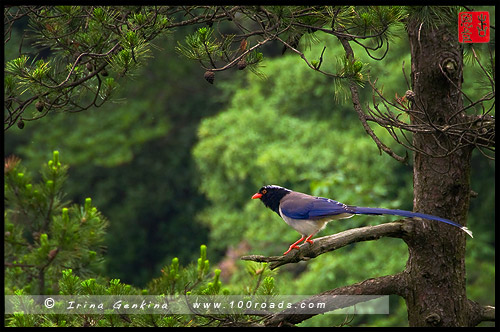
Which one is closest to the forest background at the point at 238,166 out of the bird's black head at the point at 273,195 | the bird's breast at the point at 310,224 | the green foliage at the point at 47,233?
the green foliage at the point at 47,233

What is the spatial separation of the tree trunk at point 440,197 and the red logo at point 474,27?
17 cm

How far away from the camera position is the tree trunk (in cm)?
387

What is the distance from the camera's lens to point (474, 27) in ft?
12.0

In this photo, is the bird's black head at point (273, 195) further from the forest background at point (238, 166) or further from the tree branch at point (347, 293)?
the tree branch at point (347, 293)

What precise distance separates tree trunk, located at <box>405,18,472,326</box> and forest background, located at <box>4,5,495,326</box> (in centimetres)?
85

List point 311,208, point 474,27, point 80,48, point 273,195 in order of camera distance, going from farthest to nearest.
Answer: point 273,195
point 311,208
point 80,48
point 474,27

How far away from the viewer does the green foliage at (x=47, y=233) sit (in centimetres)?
532

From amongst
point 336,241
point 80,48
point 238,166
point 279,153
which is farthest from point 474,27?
point 238,166

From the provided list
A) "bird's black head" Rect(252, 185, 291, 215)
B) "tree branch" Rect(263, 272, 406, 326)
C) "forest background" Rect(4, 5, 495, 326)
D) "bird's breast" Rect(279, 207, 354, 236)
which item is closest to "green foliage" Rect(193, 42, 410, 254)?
"forest background" Rect(4, 5, 495, 326)

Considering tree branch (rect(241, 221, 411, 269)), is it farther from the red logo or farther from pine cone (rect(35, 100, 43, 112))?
pine cone (rect(35, 100, 43, 112))

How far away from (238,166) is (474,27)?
653cm

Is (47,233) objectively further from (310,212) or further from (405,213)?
(405,213)

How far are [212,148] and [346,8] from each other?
673cm

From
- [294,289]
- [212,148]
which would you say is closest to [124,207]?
[212,148]
